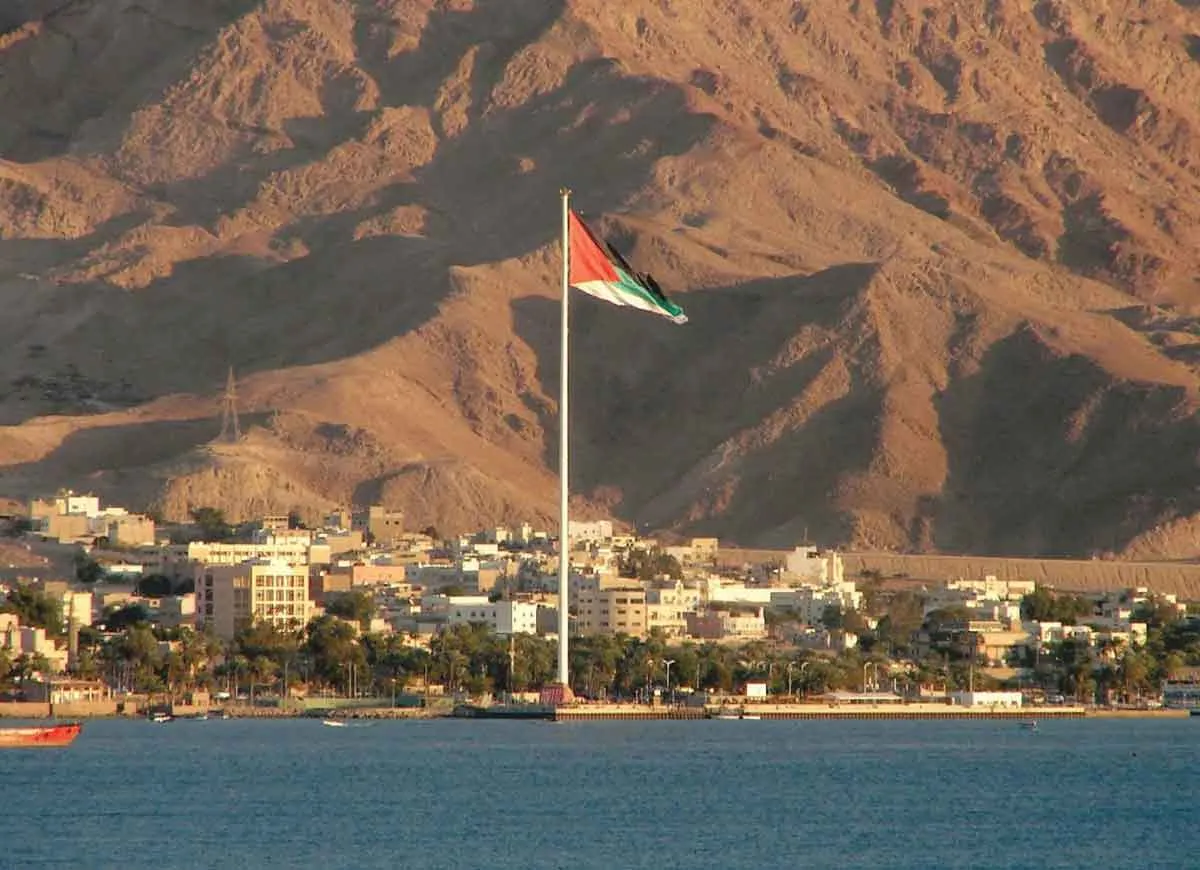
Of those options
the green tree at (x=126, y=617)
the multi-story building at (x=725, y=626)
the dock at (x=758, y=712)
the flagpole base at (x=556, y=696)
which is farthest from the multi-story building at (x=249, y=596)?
the flagpole base at (x=556, y=696)

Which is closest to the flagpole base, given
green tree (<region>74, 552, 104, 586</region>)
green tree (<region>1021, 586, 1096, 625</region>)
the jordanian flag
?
the jordanian flag

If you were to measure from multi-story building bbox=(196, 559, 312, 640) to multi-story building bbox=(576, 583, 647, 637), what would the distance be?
11.6m

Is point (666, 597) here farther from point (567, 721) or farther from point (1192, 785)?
point (1192, 785)

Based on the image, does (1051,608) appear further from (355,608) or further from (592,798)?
(592,798)

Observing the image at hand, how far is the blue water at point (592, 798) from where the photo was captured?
3209 inches

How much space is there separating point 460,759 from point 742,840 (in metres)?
26.6

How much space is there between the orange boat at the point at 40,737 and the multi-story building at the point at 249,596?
140 ft

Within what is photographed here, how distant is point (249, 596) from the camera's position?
163m

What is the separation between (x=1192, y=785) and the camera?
103812mm

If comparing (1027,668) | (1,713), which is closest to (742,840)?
(1,713)

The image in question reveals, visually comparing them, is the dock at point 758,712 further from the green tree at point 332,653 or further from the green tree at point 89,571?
the green tree at point 89,571

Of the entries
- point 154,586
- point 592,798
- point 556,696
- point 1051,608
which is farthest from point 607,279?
point 1051,608

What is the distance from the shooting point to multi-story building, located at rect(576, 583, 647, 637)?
543 ft

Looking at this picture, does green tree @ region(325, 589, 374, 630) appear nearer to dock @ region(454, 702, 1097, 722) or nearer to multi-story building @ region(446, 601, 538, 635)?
multi-story building @ region(446, 601, 538, 635)
